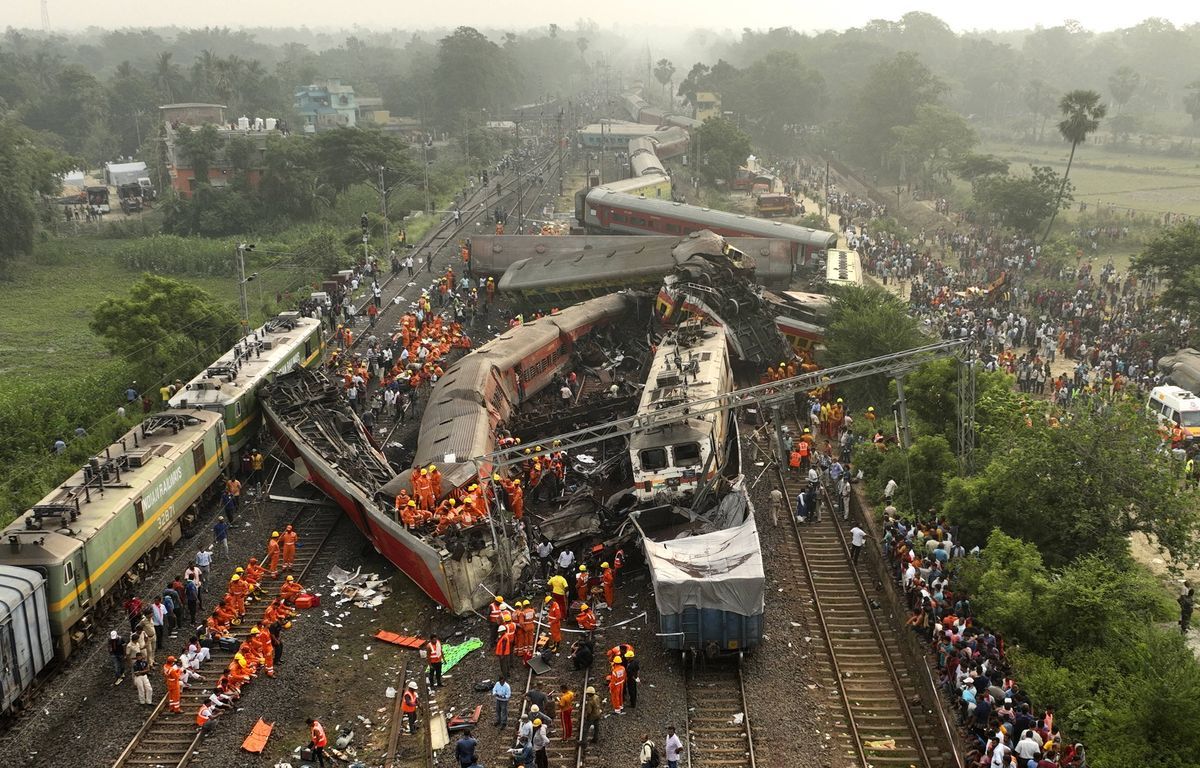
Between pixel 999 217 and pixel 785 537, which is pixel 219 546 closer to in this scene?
pixel 785 537

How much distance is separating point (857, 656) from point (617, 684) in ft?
16.1

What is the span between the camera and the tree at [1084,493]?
20.1 m

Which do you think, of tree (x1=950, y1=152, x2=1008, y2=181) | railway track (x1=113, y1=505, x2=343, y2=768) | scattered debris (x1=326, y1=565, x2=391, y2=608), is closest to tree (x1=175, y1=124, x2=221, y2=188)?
tree (x1=950, y1=152, x2=1008, y2=181)

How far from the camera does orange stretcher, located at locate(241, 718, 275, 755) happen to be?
16.5m

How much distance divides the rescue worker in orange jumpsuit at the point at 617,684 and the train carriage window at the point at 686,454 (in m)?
6.13

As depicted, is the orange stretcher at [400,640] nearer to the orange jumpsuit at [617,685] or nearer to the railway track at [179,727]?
the railway track at [179,727]

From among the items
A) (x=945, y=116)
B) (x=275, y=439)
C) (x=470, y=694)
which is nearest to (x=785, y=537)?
(x=470, y=694)

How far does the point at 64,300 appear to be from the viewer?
57156 mm

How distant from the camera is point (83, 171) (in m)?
97.4

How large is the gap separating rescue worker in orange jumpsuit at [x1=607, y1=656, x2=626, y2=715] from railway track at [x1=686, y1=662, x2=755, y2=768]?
1.17 metres

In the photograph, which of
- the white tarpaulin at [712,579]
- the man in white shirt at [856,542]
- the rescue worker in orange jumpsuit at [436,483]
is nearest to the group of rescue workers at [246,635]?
the rescue worker in orange jumpsuit at [436,483]

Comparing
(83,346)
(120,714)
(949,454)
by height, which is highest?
(949,454)

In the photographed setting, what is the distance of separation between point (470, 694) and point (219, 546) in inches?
332

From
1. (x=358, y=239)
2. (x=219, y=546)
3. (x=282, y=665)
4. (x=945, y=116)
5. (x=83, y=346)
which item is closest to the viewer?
(x=282, y=665)
